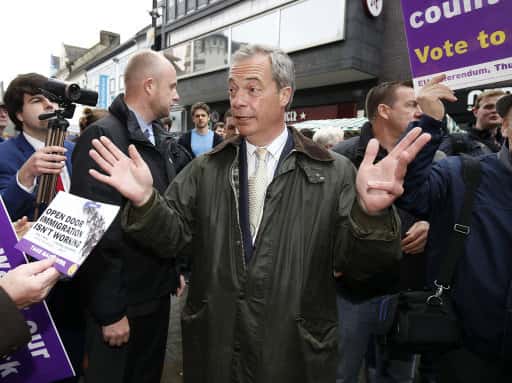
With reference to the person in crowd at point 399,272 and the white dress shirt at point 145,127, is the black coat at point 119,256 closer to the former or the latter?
the white dress shirt at point 145,127

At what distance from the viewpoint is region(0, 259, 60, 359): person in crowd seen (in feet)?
4.07

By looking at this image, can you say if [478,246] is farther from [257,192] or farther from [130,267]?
[130,267]

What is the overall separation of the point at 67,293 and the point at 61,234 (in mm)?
1079

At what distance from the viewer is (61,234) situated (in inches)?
51.8

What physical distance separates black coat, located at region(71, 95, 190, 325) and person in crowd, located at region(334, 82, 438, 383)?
44.2 inches

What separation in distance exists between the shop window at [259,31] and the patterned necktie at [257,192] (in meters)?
13.5

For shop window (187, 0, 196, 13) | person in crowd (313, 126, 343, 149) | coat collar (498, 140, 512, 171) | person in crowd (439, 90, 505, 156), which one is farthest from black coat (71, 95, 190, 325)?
shop window (187, 0, 196, 13)

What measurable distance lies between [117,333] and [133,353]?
1.02ft

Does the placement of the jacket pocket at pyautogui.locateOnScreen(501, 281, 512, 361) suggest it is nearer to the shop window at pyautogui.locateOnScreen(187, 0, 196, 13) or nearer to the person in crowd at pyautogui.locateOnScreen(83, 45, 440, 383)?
the person in crowd at pyautogui.locateOnScreen(83, 45, 440, 383)

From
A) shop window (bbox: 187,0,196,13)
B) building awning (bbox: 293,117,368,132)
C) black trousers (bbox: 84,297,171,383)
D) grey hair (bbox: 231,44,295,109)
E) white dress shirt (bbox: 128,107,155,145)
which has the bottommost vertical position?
black trousers (bbox: 84,297,171,383)

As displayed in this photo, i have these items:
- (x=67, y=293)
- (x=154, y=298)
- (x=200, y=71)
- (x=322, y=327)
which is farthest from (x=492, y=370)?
(x=200, y=71)

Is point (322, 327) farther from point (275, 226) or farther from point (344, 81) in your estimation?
point (344, 81)

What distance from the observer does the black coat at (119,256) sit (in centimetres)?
205

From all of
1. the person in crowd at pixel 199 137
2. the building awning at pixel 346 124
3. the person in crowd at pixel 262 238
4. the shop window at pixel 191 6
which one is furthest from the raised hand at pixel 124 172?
the shop window at pixel 191 6
